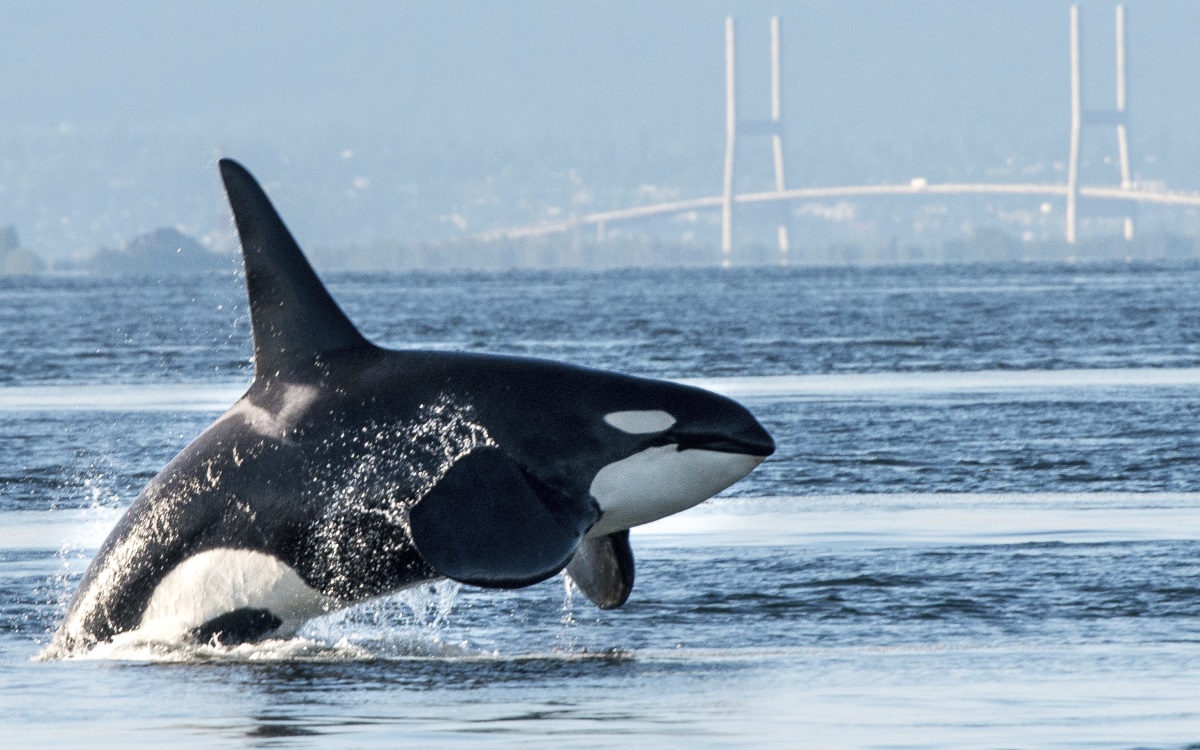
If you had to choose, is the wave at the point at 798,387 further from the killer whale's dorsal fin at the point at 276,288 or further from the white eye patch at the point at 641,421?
the white eye patch at the point at 641,421

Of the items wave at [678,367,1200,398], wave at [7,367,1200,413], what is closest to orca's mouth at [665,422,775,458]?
wave at [7,367,1200,413]

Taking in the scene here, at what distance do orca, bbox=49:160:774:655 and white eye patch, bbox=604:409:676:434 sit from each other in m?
0.01

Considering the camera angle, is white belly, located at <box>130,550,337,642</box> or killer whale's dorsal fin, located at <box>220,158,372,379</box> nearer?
white belly, located at <box>130,550,337,642</box>

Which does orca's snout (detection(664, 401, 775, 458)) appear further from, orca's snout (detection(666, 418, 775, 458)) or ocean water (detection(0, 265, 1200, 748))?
ocean water (detection(0, 265, 1200, 748))

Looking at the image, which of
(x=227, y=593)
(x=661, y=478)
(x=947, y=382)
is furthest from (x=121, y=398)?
(x=661, y=478)

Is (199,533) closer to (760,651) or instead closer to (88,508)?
(760,651)

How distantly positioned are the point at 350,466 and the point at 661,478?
141cm

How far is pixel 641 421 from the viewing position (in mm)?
10500

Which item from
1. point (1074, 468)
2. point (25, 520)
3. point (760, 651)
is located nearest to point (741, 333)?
point (1074, 468)

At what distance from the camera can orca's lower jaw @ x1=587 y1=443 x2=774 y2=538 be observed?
10.5m

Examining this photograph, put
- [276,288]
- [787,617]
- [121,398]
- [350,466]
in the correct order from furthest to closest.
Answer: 1. [121,398]
2. [787,617]
3. [276,288]
4. [350,466]

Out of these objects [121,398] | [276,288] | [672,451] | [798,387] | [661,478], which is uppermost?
[276,288]

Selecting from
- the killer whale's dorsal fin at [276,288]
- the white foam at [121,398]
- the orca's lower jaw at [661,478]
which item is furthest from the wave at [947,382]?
the orca's lower jaw at [661,478]

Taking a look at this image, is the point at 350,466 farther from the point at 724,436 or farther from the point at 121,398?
the point at 121,398
